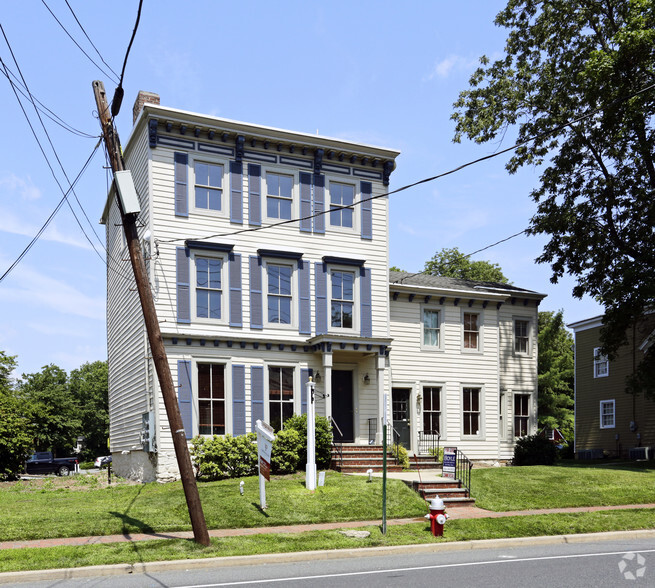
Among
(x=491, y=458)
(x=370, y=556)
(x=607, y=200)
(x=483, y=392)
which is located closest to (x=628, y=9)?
(x=607, y=200)

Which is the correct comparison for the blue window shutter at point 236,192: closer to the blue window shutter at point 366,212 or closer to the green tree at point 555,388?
the blue window shutter at point 366,212

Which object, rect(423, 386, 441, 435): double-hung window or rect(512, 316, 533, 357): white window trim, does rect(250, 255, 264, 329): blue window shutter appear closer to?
rect(423, 386, 441, 435): double-hung window

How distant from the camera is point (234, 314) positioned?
72.5 ft

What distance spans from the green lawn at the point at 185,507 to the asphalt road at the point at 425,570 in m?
2.98

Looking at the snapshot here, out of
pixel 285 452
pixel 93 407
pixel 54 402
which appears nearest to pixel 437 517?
pixel 285 452

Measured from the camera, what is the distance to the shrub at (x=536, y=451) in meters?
26.4

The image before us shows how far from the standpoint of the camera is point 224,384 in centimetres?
2183

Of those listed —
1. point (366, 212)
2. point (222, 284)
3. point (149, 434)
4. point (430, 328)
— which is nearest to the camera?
point (149, 434)

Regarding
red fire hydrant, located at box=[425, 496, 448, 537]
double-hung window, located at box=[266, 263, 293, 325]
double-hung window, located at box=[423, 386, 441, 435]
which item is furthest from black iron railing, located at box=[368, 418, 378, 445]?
red fire hydrant, located at box=[425, 496, 448, 537]

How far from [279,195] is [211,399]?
6.76 meters

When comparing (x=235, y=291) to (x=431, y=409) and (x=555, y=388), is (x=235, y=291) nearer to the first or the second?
(x=431, y=409)

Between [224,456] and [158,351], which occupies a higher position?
[158,351]

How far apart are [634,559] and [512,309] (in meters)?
18.0

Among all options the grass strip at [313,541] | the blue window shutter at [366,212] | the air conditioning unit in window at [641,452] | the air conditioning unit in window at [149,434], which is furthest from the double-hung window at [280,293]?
the air conditioning unit in window at [641,452]
